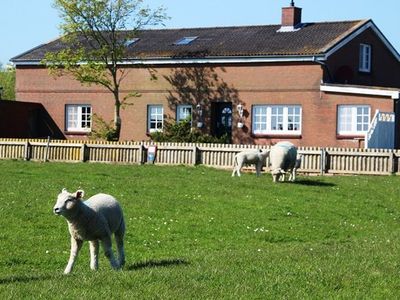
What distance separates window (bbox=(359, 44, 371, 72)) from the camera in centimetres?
4934

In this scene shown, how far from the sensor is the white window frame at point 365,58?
49312 millimetres

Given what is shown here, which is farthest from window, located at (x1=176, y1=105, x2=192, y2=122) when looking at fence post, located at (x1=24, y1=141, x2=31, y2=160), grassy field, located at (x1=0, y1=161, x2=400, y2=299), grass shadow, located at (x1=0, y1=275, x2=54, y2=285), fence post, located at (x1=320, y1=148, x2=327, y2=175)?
grass shadow, located at (x1=0, y1=275, x2=54, y2=285)

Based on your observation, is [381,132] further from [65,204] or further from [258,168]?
[65,204]

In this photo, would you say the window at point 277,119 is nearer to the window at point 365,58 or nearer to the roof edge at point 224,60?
the roof edge at point 224,60

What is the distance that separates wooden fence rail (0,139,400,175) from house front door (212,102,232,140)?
33.1 ft

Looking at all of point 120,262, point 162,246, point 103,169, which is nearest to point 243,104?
point 103,169

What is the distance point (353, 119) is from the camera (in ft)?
144

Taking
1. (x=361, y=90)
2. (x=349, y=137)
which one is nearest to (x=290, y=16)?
(x=361, y=90)

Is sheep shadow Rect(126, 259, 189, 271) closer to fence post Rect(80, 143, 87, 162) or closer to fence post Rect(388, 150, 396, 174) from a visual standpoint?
fence post Rect(388, 150, 396, 174)

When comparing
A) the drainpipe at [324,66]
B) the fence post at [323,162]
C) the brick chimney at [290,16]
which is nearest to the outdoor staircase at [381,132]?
the drainpipe at [324,66]

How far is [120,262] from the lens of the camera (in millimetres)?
13711

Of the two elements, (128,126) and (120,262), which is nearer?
(120,262)

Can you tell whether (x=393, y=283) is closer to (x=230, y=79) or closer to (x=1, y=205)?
(x=1, y=205)

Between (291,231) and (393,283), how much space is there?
300 inches
